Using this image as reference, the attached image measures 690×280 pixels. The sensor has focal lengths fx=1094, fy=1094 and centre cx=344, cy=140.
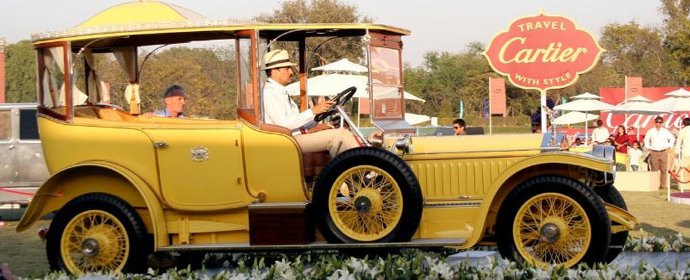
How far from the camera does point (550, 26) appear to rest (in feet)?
60.3

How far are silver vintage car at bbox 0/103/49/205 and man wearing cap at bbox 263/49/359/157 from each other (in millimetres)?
9997

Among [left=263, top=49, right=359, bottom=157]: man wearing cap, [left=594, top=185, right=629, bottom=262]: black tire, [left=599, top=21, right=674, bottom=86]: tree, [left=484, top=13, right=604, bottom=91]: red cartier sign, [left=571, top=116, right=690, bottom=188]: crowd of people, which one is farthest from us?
[left=599, top=21, right=674, bottom=86]: tree

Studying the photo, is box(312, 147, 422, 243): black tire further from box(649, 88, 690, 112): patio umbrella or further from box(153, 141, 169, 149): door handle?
box(649, 88, 690, 112): patio umbrella

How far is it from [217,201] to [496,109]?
2643cm

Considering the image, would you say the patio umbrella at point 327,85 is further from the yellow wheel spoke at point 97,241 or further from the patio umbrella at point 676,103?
the patio umbrella at point 676,103

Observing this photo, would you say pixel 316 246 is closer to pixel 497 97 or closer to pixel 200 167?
pixel 200 167

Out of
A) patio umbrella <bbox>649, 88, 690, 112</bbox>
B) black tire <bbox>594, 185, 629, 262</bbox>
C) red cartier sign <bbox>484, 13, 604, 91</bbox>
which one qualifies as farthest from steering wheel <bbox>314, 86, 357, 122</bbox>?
patio umbrella <bbox>649, 88, 690, 112</bbox>

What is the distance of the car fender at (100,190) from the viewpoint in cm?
777

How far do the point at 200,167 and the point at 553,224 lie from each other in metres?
2.48

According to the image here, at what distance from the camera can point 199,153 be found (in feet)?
25.3

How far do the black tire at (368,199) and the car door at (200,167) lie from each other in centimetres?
67

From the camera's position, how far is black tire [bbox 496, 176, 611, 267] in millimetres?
7066

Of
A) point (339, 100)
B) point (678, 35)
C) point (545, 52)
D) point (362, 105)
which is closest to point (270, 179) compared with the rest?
point (339, 100)

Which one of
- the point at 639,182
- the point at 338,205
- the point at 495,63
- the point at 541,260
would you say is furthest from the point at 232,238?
the point at 639,182
